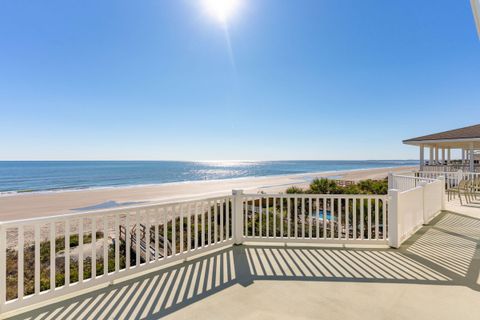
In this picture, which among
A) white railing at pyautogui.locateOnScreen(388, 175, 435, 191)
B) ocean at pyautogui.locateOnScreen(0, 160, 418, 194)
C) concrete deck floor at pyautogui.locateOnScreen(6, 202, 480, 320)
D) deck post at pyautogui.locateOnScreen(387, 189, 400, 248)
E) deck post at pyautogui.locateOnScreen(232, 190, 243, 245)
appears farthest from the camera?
ocean at pyautogui.locateOnScreen(0, 160, 418, 194)

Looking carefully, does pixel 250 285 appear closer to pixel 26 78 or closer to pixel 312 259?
pixel 312 259

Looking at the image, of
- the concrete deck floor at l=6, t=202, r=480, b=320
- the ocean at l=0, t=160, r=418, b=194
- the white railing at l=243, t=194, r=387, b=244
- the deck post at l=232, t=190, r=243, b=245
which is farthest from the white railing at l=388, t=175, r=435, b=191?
the ocean at l=0, t=160, r=418, b=194

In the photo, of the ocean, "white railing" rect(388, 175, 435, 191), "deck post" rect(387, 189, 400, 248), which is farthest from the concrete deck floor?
the ocean

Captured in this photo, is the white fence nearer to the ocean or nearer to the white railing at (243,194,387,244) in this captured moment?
the white railing at (243,194,387,244)

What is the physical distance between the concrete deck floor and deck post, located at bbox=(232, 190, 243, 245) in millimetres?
243

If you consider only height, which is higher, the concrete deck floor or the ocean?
the concrete deck floor

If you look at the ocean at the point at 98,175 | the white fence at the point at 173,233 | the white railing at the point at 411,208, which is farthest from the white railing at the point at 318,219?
the ocean at the point at 98,175

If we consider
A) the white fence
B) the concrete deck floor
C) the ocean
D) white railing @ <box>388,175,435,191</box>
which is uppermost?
white railing @ <box>388,175,435,191</box>

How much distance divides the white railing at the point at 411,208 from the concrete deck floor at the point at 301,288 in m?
0.28

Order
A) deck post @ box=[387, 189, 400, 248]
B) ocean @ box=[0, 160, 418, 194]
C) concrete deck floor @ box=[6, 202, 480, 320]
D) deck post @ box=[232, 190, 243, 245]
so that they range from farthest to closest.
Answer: ocean @ box=[0, 160, 418, 194], deck post @ box=[232, 190, 243, 245], deck post @ box=[387, 189, 400, 248], concrete deck floor @ box=[6, 202, 480, 320]

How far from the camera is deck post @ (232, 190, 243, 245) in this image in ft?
11.5

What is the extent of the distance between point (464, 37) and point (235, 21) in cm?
872

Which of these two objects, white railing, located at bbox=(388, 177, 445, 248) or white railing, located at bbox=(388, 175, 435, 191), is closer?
white railing, located at bbox=(388, 177, 445, 248)

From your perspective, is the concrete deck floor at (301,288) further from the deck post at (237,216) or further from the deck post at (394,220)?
the deck post at (237,216)
